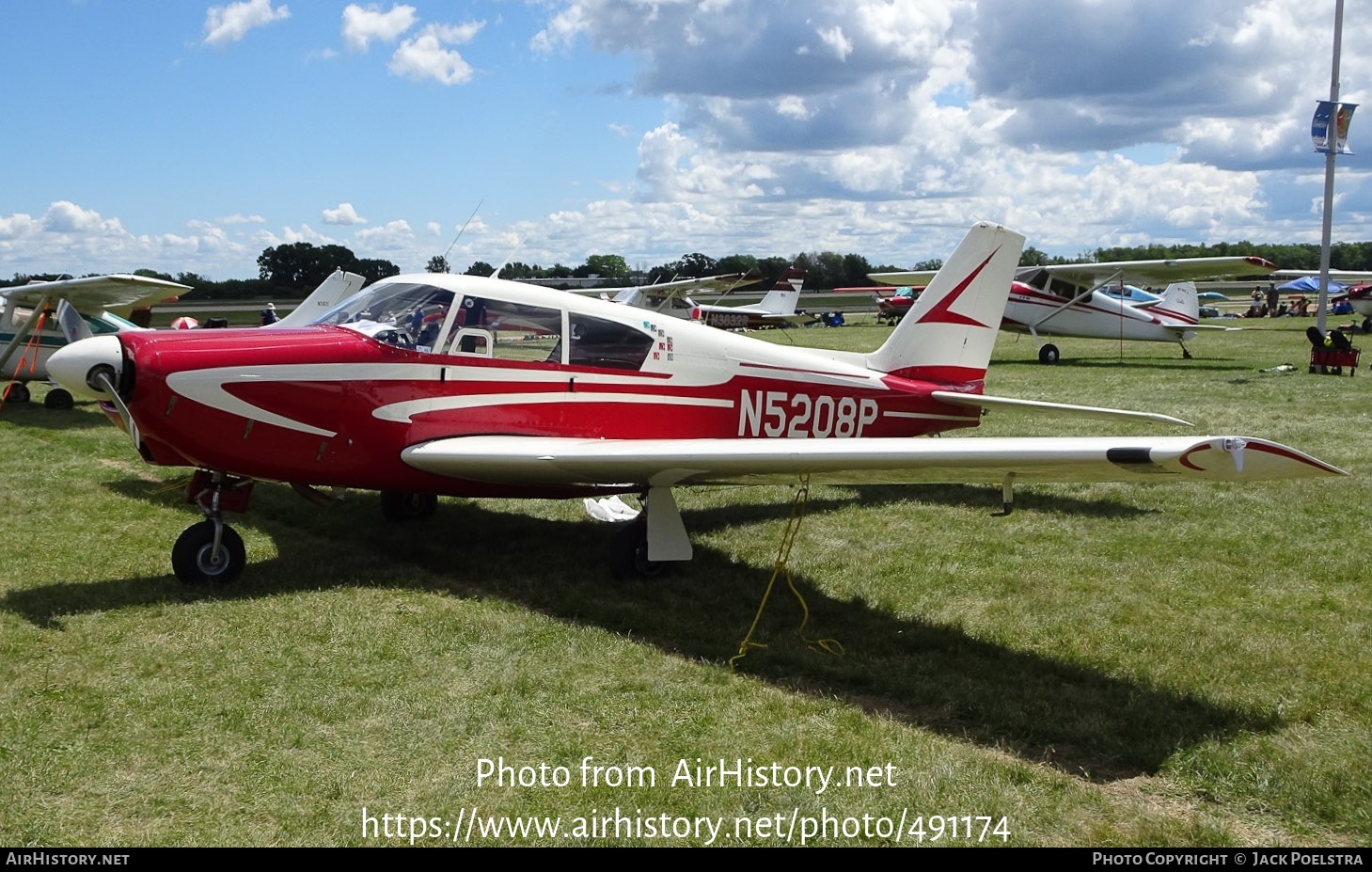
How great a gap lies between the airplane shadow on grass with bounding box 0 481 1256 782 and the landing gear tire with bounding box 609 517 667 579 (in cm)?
7

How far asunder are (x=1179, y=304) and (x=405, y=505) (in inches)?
946

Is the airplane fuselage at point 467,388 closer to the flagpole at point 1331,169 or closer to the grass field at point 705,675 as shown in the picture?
the grass field at point 705,675

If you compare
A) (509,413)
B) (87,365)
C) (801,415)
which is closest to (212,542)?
(87,365)

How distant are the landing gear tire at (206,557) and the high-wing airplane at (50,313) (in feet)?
32.4

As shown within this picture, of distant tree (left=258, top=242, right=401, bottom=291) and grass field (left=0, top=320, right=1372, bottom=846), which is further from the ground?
distant tree (left=258, top=242, right=401, bottom=291)

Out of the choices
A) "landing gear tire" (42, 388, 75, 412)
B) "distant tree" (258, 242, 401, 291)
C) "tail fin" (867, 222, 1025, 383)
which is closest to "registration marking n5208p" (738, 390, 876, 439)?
"tail fin" (867, 222, 1025, 383)

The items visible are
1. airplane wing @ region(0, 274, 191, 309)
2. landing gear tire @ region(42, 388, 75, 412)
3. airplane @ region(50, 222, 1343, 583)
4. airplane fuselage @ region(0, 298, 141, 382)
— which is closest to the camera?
airplane @ region(50, 222, 1343, 583)

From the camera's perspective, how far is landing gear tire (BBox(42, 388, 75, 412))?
15.9 metres

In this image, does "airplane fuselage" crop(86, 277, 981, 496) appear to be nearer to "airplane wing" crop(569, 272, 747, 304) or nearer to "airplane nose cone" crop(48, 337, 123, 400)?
"airplane nose cone" crop(48, 337, 123, 400)

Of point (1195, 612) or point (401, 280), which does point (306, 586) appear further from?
point (1195, 612)

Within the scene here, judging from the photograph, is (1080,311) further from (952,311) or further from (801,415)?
(801,415)

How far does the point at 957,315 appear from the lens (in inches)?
350
